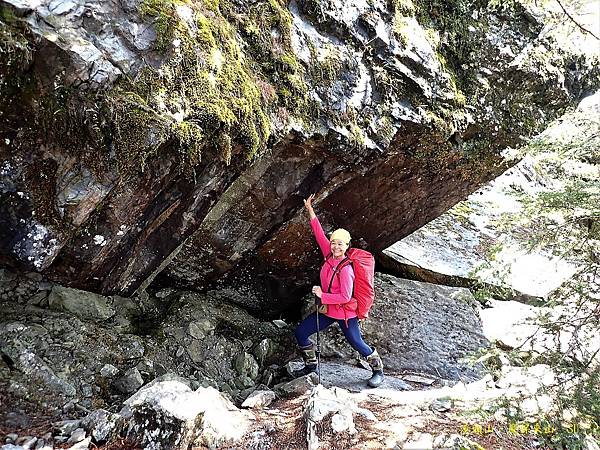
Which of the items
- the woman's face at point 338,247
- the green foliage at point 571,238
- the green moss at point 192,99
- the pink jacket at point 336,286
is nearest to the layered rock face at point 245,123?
the green moss at point 192,99

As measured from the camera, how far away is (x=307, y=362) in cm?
707

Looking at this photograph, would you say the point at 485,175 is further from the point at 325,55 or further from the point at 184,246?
the point at 184,246

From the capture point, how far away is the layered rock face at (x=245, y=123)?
12.8 ft

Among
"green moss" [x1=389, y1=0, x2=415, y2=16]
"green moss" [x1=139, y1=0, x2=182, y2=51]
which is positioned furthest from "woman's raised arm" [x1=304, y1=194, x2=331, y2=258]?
"green moss" [x1=139, y1=0, x2=182, y2=51]

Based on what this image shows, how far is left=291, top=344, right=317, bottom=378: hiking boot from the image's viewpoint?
7016 millimetres

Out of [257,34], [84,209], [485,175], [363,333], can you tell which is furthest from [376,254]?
[84,209]

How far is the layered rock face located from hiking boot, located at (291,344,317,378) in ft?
5.17

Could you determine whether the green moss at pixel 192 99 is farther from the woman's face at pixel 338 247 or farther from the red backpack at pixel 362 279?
the red backpack at pixel 362 279

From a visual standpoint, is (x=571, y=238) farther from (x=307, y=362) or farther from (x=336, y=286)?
(x=307, y=362)

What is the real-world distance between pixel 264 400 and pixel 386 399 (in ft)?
5.48

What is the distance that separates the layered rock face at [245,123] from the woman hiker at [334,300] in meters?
0.63

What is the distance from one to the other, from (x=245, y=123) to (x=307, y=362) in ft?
12.9

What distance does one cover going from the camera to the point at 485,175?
826cm

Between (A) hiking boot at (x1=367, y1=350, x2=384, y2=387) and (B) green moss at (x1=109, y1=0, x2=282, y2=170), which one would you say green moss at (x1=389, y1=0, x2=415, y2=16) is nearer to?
(B) green moss at (x1=109, y1=0, x2=282, y2=170)
